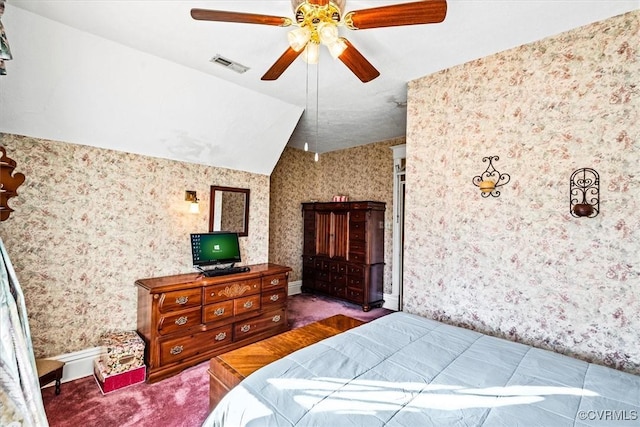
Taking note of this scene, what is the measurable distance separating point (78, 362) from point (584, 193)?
4084mm

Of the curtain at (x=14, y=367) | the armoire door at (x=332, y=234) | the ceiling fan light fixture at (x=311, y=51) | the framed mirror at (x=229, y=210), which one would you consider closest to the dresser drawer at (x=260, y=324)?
the framed mirror at (x=229, y=210)

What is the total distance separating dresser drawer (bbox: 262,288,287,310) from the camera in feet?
10.7

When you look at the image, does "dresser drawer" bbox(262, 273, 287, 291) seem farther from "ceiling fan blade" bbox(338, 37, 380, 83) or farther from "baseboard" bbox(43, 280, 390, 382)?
"ceiling fan blade" bbox(338, 37, 380, 83)

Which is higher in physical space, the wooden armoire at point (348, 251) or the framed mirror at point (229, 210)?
the framed mirror at point (229, 210)

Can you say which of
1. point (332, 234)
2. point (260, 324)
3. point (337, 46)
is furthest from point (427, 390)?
point (332, 234)

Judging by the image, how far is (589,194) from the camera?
1862 millimetres

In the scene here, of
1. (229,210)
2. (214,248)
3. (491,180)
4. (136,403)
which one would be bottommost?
(136,403)

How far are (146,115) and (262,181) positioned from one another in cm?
158

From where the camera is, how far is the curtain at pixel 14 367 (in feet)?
4.68

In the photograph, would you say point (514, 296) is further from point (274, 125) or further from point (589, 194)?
point (274, 125)

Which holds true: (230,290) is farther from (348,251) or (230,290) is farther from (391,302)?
(391,302)

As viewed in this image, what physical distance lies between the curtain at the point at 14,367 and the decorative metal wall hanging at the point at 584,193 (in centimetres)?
331

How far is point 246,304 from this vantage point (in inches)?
122

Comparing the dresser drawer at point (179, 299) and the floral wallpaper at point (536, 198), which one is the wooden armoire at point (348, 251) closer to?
the floral wallpaper at point (536, 198)
